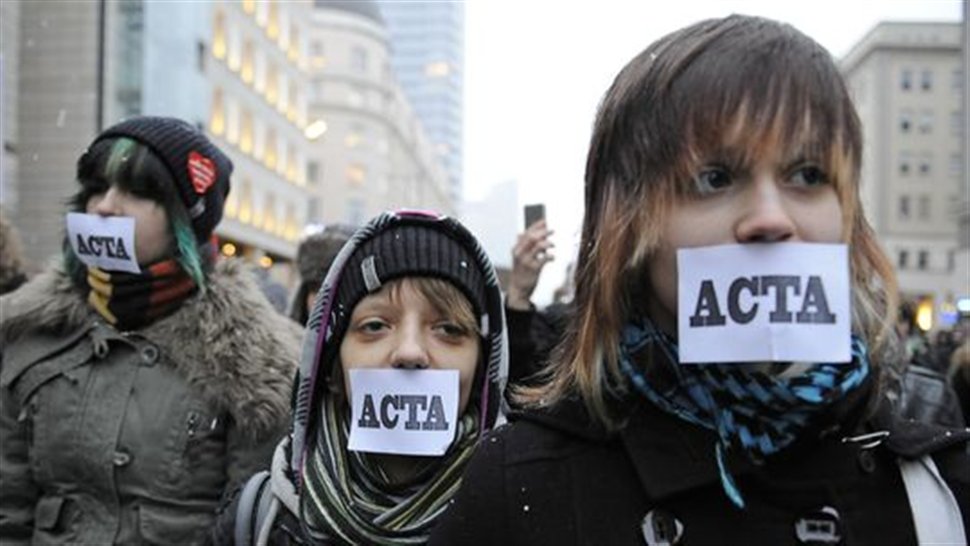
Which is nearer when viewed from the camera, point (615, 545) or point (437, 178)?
point (615, 545)

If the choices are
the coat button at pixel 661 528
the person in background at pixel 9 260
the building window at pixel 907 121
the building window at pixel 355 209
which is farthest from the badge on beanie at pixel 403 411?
the building window at pixel 907 121

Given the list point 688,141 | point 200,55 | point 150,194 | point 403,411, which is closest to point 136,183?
point 150,194

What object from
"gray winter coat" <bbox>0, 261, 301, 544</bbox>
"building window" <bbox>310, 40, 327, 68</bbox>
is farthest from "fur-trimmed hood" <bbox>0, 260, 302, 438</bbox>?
"building window" <bbox>310, 40, 327, 68</bbox>

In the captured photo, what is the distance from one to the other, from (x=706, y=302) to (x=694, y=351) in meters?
0.06

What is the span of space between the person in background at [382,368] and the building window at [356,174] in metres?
58.2

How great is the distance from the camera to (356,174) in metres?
60.8

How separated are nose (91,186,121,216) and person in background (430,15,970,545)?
1749 mm

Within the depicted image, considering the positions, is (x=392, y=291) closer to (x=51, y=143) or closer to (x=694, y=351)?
(x=694, y=351)

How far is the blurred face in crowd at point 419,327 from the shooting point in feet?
7.37

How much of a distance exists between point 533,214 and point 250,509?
82.2 inches

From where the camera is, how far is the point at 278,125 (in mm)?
37469

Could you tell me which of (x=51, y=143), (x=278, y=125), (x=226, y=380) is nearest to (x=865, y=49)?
(x=278, y=125)

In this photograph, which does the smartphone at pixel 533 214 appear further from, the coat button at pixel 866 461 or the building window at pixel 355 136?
the building window at pixel 355 136

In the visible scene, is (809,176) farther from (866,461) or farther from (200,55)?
(200,55)
